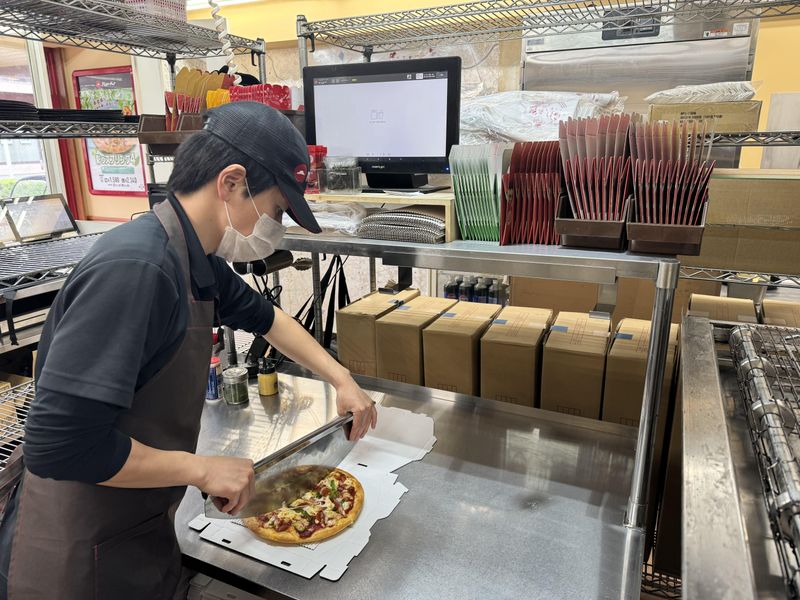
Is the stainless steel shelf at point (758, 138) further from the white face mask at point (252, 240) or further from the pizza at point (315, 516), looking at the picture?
the pizza at point (315, 516)

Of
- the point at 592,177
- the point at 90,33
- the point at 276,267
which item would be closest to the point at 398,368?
the point at 276,267

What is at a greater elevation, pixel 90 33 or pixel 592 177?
pixel 90 33

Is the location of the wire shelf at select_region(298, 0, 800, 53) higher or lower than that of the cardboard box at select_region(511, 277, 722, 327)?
higher

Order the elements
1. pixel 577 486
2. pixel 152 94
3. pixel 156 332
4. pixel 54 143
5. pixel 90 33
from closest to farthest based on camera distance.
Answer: pixel 156 332 → pixel 577 486 → pixel 90 33 → pixel 152 94 → pixel 54 143

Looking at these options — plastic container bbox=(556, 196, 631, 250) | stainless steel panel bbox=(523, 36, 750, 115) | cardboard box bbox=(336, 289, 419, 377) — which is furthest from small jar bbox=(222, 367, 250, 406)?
stainless steel panel bbox=(523, 36, 750, 115)

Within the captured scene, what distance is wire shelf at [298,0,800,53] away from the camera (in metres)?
1.55

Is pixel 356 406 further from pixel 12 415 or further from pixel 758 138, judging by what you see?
pixel 758 138

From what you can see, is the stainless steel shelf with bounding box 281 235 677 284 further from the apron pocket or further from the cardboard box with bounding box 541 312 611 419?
the apron pocket

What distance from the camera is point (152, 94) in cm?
434

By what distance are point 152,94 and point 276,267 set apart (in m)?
3.46

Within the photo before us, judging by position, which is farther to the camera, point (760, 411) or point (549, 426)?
point (549, 426)

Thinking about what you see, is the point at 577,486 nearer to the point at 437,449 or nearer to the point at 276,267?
the point at 437,449

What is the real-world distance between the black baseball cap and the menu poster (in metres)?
4.04

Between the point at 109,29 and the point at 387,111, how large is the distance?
1013mm
